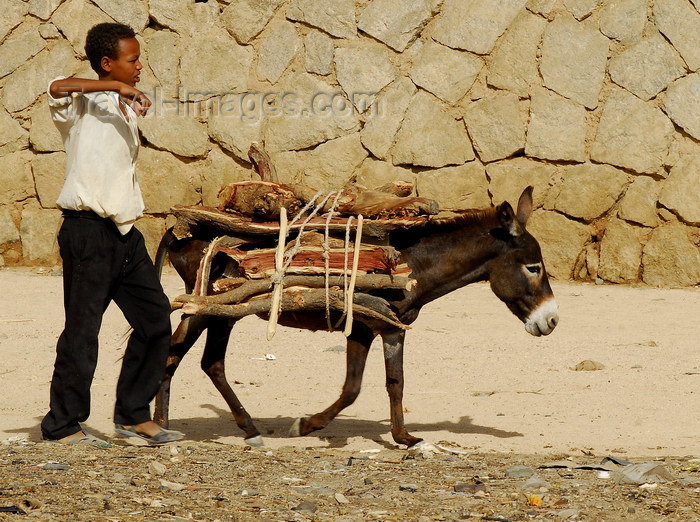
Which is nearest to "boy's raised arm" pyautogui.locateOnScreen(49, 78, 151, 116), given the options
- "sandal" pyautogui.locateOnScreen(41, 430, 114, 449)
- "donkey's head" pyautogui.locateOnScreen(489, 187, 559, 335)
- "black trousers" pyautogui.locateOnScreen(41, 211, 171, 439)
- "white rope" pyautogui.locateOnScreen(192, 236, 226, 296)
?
"black trousers" pyautogui.locateOnScreen(41, 211, 171, 439)

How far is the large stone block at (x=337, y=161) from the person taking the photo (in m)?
9.65

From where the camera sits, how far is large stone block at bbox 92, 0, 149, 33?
9.86 meters

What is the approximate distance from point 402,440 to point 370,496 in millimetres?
1195

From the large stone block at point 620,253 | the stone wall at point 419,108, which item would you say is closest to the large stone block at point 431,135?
the stone wall at point 419,108

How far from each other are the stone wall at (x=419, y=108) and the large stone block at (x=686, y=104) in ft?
0.04

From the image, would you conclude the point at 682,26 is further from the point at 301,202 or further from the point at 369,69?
the point at 301,202

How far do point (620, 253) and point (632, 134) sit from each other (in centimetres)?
114

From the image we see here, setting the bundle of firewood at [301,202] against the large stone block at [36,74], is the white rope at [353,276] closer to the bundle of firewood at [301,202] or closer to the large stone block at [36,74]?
the bundle of firewood at [301,202]

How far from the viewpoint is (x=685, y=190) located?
30.0ft

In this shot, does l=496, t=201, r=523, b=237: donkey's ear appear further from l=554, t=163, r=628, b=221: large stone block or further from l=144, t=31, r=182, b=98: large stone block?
l=144, t=31, r=182, b=98: large stone block

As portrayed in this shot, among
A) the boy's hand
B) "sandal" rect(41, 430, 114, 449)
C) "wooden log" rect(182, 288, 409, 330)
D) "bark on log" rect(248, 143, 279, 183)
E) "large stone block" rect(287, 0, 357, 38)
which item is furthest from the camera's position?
"large stone block" rect(287, 0, 357, 38)

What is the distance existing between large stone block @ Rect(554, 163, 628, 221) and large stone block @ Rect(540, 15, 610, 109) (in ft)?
2.05

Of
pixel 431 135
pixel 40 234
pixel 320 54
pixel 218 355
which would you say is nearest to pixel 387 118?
pixel 431 135

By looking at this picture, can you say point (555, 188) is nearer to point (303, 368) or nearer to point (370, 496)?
point (303, 368)
